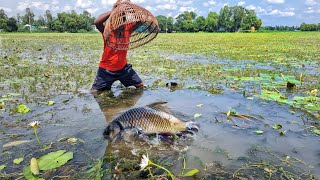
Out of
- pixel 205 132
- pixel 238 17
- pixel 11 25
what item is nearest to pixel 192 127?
pixel 205 132

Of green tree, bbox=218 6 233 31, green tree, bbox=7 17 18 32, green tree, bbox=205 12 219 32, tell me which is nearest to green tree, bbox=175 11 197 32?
green tree, bbox=205 12 219 32

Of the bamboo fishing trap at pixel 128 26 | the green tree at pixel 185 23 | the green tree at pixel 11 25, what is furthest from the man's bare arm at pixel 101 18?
the green tree at pixel 185 23

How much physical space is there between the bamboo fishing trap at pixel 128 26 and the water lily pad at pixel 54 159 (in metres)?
1.99

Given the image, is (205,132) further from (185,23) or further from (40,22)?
(40,22)

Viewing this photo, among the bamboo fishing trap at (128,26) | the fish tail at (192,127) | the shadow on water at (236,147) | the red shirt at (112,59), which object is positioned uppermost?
the bamboo fishing trap at (128,26)

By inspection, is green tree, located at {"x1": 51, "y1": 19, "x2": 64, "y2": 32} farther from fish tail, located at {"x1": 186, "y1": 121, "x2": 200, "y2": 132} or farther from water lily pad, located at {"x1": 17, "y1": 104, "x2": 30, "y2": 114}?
fish tail, located at {"x1": 186, "y1": 121, "x2": 200, "y2": 132}

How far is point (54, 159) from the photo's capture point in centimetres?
277

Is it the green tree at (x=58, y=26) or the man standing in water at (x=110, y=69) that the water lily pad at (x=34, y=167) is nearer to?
the man standing in water at (x=110, y=69)

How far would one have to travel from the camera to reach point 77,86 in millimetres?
6238

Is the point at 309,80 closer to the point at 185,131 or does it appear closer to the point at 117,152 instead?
the point at 185,131

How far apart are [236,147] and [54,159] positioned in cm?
191

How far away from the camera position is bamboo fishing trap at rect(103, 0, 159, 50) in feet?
13.6

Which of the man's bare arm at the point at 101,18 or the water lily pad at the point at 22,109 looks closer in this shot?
the water lily pad at the point at 22,109

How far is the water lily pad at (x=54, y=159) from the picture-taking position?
2.65m
